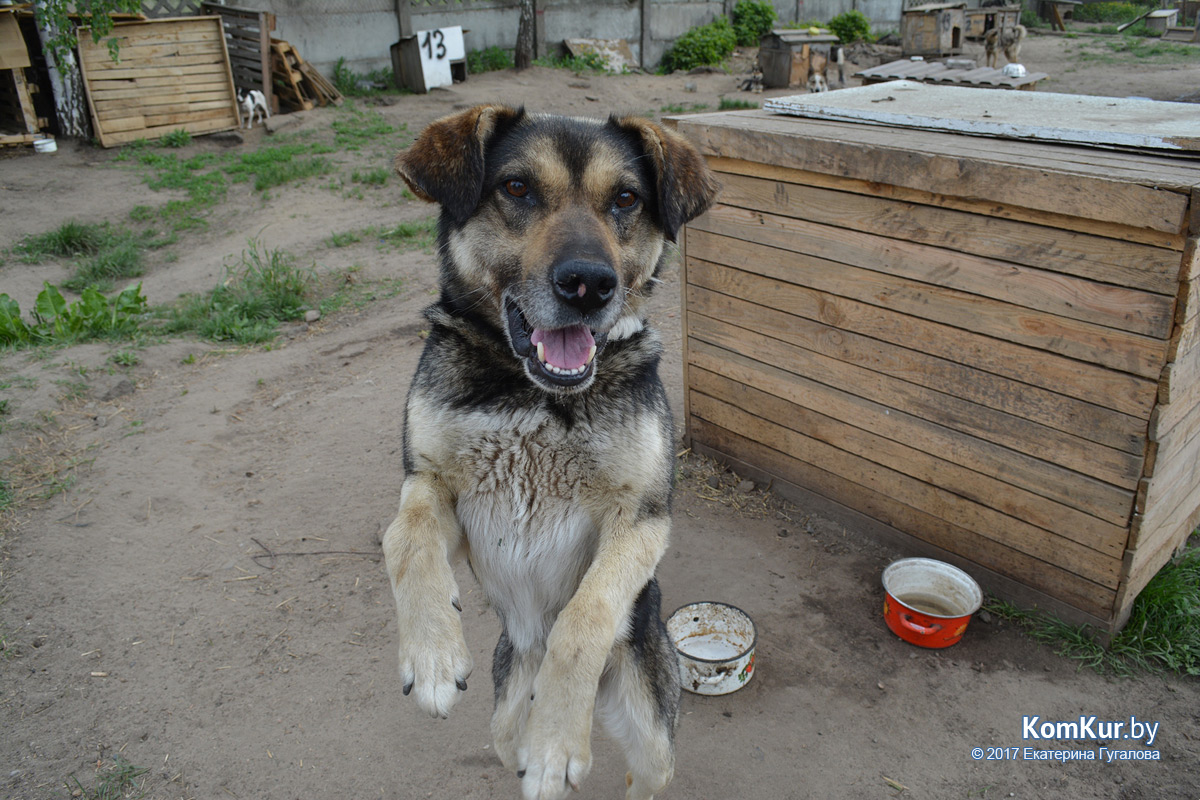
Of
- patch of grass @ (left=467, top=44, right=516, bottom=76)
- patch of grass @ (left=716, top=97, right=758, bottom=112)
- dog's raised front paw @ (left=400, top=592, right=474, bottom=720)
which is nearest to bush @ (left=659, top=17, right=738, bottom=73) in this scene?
patch of grass @ (left=467, top=44, right=516, bottom=76)

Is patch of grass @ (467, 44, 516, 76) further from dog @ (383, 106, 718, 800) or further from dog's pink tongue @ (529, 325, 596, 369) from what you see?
dog's pink tongue @ (529, 325, 596, 369)

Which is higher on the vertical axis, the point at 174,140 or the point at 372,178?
the point at 174,140

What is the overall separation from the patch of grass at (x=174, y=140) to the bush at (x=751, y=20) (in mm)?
14187

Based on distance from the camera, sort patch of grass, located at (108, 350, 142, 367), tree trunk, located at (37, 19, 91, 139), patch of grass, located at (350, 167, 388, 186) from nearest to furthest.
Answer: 1. patch of grass, located at (108, 350, 142, 367)
2. patch of grass, located at (350, 167, 388, 186)
3. tree trunk, located at (37, 19, 91, 139)

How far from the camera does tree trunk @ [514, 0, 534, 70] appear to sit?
55.3 feet

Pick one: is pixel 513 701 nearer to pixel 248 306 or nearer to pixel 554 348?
pixel 554 348

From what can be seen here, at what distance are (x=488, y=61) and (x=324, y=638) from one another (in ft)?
50.3

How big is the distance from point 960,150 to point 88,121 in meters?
12.9

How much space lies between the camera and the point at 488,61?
1683 centimetres

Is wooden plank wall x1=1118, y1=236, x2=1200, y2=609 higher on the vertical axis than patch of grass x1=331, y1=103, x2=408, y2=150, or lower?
lower

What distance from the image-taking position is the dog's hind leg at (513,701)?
2.98 meters

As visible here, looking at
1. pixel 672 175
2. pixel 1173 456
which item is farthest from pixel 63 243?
pixel 1173 456

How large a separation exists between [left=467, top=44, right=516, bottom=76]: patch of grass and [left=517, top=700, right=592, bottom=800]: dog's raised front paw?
53.6 feet

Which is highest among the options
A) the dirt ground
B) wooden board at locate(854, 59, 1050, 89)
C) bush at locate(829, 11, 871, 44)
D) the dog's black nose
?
bush at locate(829, 11, 871, 44)
